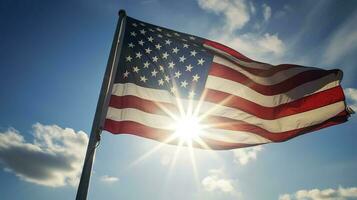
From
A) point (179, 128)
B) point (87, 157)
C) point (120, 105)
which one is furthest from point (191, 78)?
point (87, 157)

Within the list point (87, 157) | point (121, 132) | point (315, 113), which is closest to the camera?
point (87, 157)

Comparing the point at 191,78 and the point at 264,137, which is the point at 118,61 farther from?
the point at 264,137

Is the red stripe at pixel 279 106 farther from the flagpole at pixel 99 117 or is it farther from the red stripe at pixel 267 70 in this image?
the flagpole at pixel 99 117

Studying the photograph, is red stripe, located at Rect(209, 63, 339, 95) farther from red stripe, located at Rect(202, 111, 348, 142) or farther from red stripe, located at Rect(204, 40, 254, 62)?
red stripe, located at Rect(202, 111, 348, 142)

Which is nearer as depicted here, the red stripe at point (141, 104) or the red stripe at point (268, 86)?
the red stripe at point (141, 104)

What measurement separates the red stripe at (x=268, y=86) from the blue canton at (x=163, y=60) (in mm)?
435

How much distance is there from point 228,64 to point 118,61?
3.57 metres

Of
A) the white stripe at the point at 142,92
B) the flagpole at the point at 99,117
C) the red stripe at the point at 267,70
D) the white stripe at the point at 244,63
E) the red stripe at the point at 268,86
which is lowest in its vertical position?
the flagpole at the point at 99,117

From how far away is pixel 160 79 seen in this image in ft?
34.4

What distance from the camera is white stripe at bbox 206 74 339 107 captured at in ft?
36.3

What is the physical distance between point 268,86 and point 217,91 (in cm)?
171

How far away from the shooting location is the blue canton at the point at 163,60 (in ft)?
34.0

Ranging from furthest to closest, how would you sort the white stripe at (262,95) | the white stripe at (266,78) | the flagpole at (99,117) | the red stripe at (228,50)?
the red stripe at (228,50), the white stripe at (266,78), the white stripe at (262,95), the flagpole at (99,117)

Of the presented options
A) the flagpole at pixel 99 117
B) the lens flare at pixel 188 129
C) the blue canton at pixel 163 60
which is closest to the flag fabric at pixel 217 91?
the blue canton at pixel 163 60
